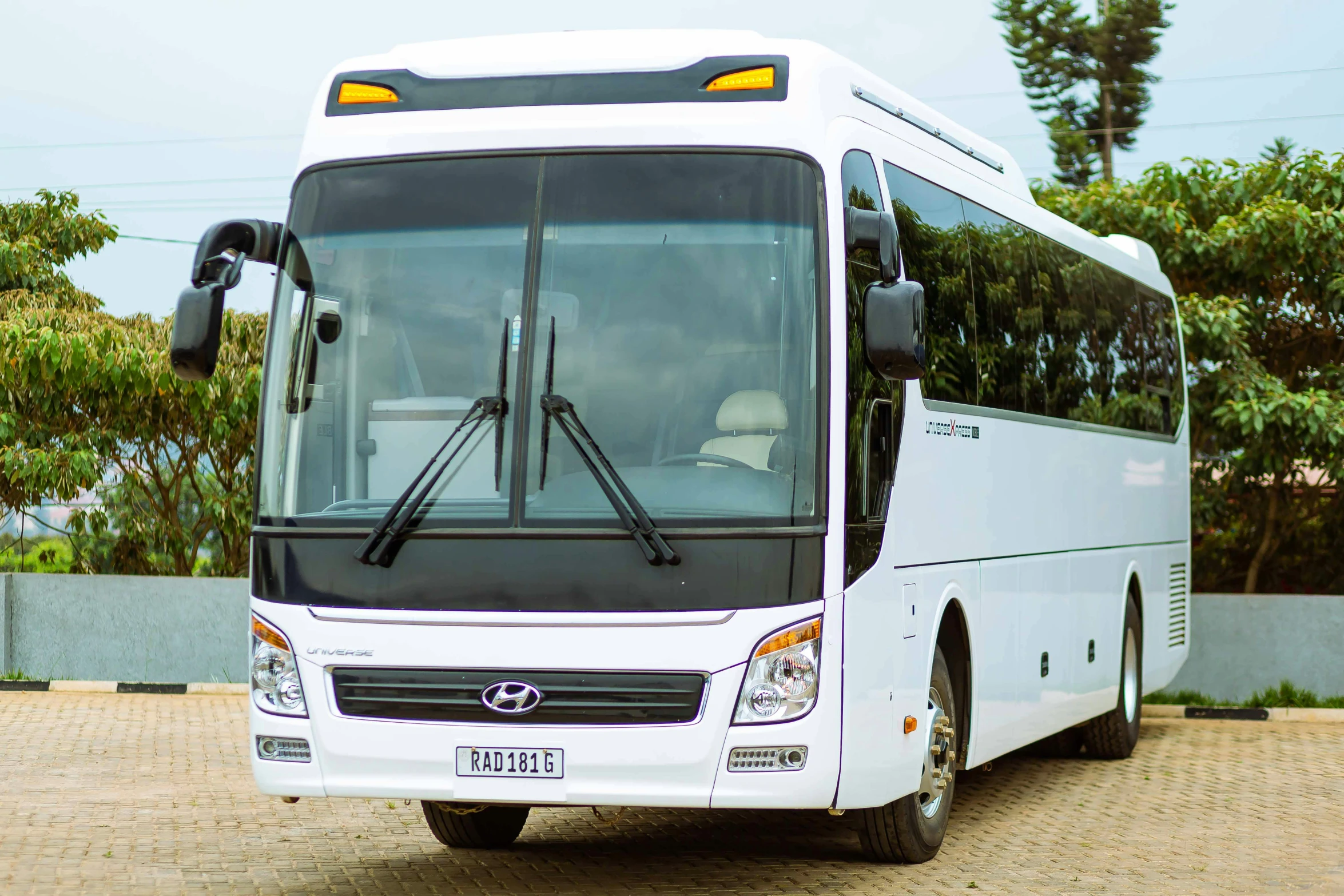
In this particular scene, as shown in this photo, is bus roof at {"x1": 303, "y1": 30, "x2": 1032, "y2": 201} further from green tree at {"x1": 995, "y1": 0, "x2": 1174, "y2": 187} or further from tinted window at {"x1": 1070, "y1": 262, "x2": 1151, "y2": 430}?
green tree at {"x1": 995, "y1": 0, "x2": 1174, "y2": 187}

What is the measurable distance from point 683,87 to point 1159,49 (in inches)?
1450

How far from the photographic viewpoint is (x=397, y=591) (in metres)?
6.82

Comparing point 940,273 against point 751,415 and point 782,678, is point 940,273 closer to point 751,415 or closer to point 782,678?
point 751,415

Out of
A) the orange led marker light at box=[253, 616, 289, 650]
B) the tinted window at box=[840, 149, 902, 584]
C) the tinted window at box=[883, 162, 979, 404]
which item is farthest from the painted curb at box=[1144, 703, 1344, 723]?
the orange led marker light at box=[253, 616, 289, 650]

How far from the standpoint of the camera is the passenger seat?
6.82 meters

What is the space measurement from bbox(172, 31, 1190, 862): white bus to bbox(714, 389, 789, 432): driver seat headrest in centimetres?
1

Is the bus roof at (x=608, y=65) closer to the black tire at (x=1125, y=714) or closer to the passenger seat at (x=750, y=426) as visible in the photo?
the passenger seat at (x=750, y=426)

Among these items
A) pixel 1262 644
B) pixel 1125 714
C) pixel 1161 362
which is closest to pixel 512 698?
pixel 1125 714

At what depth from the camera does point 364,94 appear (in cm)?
755

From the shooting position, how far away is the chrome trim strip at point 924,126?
7918 mm

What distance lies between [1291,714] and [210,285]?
1163 cm

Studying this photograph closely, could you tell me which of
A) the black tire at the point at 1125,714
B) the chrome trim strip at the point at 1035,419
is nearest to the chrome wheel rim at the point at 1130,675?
the black tire at the point at 1125,714

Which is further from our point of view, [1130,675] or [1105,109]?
[1105,109]

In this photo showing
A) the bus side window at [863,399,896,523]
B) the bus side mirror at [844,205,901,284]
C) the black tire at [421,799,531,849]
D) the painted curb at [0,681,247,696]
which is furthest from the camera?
the painted curb at [0,681,247,696]
